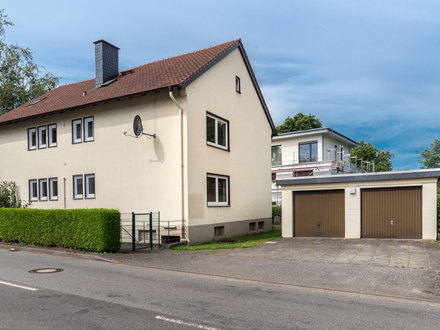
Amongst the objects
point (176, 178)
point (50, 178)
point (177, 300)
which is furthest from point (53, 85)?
point (177, 300)

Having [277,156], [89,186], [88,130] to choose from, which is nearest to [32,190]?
[89,186]

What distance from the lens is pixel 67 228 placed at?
43.6 feet

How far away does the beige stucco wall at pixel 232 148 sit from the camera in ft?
50.9

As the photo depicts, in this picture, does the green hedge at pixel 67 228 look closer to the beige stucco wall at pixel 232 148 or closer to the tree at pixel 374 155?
the beige stucco wall at pixel 232 148

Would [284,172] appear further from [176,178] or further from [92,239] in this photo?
[92,239]

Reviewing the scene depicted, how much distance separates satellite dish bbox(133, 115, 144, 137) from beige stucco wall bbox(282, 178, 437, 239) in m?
7.37

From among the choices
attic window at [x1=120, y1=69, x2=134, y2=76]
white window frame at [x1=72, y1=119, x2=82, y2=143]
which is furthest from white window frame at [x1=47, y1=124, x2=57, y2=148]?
attic window at [x1=120, y1=69, x2=134, y2=76]

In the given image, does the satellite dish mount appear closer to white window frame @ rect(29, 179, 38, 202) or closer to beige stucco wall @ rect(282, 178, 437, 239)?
beige stucco wall @ rect(282, 178, 437, 239)

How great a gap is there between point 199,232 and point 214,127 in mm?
4817

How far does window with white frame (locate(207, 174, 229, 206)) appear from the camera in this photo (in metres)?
16.6

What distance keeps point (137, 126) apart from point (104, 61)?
635cm

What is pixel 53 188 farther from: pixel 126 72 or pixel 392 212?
pixel 392 212

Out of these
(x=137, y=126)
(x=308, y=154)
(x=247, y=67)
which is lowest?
(x=308, y=154)

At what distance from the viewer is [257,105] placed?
21406 millimetres
